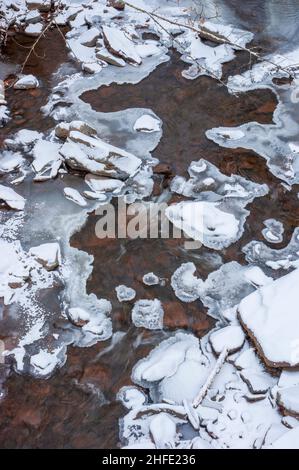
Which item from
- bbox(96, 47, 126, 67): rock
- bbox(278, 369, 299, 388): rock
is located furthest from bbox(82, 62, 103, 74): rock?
bbox(278, 369, 299, 388): rock

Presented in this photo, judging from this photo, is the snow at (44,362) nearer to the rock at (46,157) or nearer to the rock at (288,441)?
the rock at (288,441)

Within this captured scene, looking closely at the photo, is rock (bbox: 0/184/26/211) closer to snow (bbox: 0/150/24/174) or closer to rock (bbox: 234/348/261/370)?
snow (bbox: 0/150/24/174)

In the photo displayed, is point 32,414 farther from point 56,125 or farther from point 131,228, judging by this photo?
point 56,125

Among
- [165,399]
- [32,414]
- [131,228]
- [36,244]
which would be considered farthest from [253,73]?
[32,414]

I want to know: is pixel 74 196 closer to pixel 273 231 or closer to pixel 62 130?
pixel 62 130

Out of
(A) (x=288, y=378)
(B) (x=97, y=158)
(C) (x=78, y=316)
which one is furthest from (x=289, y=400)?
(B) (x=97, y=158)
